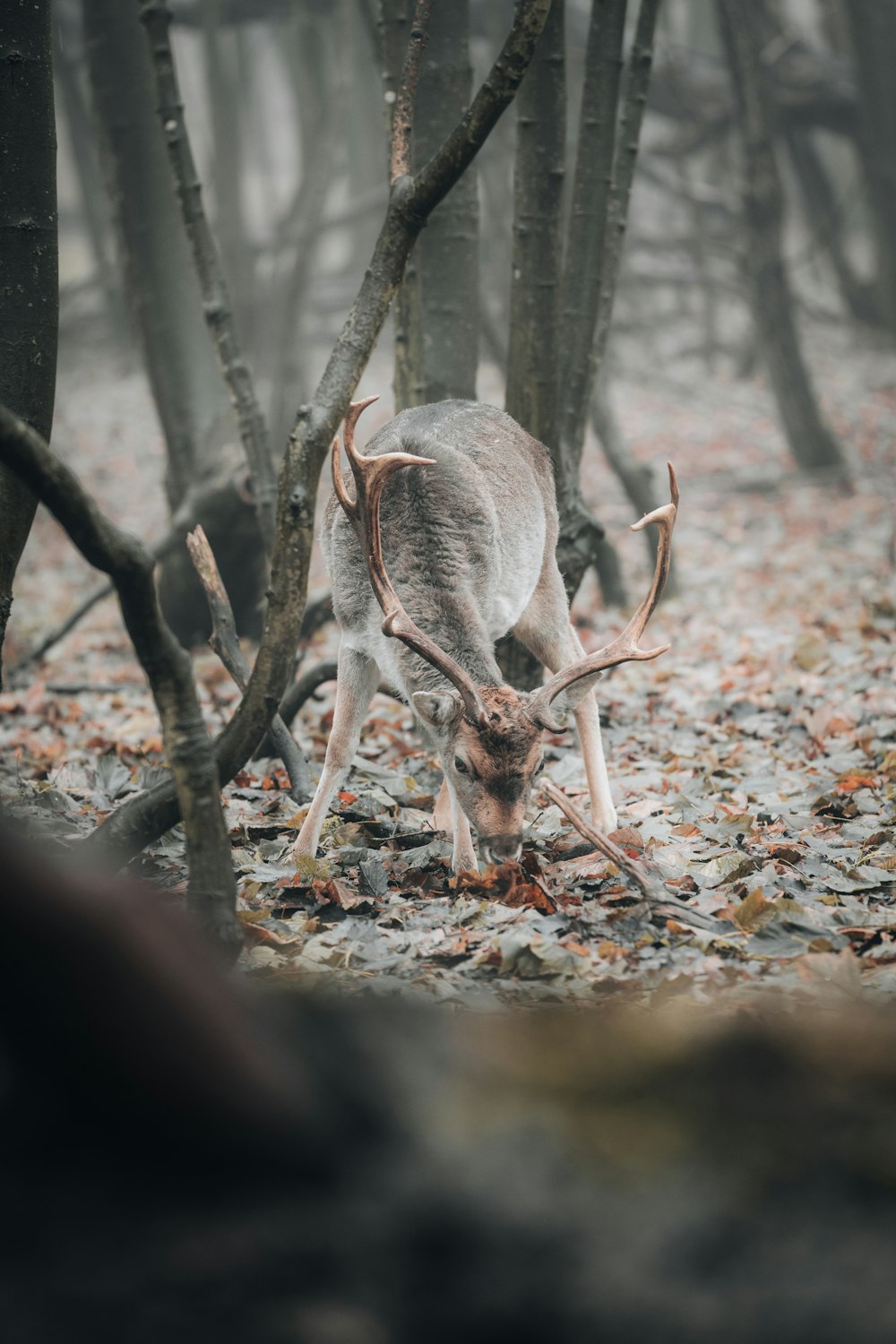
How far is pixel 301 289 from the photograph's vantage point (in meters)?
16.2

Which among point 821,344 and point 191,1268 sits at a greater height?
point 821,344

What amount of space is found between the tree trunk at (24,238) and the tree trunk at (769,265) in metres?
A: 11.4

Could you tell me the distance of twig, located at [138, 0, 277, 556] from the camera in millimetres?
6395

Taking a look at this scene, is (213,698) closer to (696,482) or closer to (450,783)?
(450,783)

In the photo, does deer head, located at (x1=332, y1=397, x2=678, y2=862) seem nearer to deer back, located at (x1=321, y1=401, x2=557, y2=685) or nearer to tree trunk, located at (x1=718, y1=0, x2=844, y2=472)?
deer back, located at (x1=321, y1=401, x2=557, y2=685)

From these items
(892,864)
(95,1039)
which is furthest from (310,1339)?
(892,864)

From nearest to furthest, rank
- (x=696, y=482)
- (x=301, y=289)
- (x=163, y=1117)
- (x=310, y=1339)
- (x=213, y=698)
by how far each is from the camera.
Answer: (x=310, y=1339) < (x=163, y=1117) < (x=213, y=698) < (x=696, y=482) < (x=301, y=289)

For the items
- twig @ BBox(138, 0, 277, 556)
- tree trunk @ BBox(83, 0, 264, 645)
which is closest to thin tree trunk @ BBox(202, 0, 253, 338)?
tree trunk @ BBox(83, 0, 264, 645)

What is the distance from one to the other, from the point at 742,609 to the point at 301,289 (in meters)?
8.91

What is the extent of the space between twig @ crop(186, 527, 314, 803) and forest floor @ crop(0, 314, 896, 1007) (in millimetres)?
184

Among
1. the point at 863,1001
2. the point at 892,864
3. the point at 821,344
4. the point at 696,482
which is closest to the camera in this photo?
the point at 863,1001

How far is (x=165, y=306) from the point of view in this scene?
994 centimetres

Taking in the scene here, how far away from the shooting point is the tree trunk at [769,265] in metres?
13.6

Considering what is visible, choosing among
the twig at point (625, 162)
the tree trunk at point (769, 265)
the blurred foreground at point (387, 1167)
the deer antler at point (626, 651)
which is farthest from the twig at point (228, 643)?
the tree trunk at point (769, 265)
